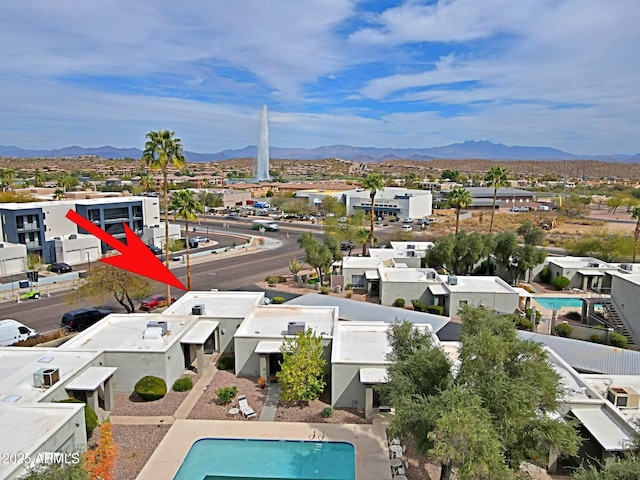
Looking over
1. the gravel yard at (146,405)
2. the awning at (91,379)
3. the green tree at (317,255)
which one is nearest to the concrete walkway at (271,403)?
the gravel yard at (146,405)

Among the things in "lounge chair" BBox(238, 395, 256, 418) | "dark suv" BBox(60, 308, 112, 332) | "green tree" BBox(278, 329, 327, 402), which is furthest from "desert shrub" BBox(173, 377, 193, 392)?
"dark suv" BBox(60, 308, 112, 332)

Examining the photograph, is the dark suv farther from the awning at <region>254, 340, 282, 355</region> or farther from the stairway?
the stairway

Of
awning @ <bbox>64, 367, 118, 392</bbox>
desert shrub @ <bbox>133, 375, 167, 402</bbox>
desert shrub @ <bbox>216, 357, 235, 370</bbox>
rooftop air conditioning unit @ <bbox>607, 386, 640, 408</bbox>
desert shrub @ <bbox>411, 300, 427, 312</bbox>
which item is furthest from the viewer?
desert shrub @ <bbox>411, 300, 427, 312</bbox>

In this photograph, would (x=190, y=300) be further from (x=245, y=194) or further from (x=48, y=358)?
(x=245, y=194)

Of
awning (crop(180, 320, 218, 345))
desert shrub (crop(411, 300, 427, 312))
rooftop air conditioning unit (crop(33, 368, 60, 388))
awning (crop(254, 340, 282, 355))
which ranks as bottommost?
desert shrub (crop(411, 300, 427, 312))

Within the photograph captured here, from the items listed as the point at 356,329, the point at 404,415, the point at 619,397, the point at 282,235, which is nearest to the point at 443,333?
the point at 356,329

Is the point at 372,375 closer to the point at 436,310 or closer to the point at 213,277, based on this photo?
the point at 436,310

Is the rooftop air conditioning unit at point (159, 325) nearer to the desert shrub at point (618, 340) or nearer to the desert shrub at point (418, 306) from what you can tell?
the desert shrub at point (418, 306)

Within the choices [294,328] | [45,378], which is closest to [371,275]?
[294,328]
